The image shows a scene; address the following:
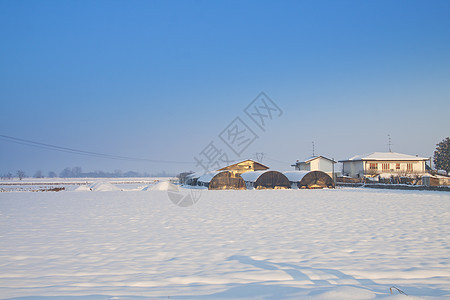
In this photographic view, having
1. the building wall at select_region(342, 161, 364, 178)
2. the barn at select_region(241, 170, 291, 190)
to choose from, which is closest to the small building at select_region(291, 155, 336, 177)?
the building wall at select_region(342, 161, 364, 178)

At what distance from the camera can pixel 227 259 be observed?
20.9ft

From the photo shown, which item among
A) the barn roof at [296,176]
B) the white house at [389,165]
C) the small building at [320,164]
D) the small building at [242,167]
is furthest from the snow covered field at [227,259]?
the small building at [320,164]

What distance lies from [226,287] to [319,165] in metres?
50.5

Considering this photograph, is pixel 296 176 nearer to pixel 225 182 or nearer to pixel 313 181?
pixel 313 181

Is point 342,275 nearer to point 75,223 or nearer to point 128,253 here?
point 128,253

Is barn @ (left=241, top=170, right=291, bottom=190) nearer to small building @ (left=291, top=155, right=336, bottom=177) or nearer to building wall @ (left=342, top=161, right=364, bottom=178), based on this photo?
building wall @ (left=342, top=161, right=364, bottom=178)

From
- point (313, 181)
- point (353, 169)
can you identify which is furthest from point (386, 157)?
point (313, 181)

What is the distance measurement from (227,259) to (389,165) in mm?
47209

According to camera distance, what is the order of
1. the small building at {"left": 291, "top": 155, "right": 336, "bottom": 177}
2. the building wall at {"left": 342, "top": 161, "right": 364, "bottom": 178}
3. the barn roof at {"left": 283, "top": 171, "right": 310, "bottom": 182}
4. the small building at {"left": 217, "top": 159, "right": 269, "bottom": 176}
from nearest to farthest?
the barn roof at {"left": 283, "top": 171, "right": 310, "bottom": 182} → the small building at {"left": 217, "top": 159, "right": 269, "bottom": 176} → the building wall at {"left": 342, "top": 161, "right": 364, "bottom": 178} → the small building at {"left": 291, "top": 155, "right": 336, "bottom": 177}

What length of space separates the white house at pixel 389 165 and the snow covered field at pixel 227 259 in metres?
38.0

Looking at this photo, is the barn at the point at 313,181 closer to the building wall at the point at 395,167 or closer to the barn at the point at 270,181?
the barn at the point at 270,181

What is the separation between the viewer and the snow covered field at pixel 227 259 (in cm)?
468

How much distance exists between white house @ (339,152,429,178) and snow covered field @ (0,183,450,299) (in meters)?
38.0

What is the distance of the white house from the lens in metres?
46.7
